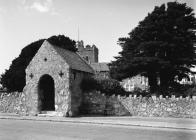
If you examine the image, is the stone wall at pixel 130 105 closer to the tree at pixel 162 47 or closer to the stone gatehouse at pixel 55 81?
the stone gatehouse at pixel 55 81

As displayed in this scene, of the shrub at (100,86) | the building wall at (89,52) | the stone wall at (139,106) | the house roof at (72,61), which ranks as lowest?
the stone wall at (139,106)

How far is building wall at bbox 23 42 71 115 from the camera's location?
87.8 ft

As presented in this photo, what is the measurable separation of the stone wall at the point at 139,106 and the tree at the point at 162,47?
6023 millimetres

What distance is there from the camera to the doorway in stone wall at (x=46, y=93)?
28.4 meters

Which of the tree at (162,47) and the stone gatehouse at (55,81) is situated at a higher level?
the tree at (162,47)

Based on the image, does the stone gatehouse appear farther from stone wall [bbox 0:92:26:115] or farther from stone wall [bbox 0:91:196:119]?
stone wall [bbox 0:92:26:115]

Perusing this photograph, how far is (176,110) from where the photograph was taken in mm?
25797

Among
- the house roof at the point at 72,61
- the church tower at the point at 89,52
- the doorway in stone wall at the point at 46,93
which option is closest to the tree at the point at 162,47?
the house roof at the point at 72,61

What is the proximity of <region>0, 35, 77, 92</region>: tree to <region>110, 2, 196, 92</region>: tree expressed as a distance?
37.7ft

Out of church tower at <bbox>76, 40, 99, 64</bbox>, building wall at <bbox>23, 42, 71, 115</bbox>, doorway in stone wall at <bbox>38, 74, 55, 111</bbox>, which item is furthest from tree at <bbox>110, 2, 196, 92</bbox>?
church tower at <bbox>76, 40, 99, 64</bbox>

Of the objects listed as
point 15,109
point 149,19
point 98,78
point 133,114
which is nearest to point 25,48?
point 15,109

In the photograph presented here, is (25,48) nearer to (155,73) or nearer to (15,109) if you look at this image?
(15,109)

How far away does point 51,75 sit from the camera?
2755 cm

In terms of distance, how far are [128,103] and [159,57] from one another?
26.2ft
